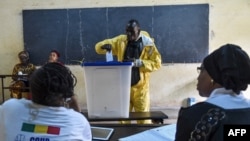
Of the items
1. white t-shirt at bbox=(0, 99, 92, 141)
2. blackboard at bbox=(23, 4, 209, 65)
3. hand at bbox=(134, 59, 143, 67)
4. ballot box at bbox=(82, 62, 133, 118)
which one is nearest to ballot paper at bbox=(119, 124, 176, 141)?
white t-shirt at bbox=(0, 99, 92, 141)

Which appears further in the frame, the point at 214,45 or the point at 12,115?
the point at 214,45

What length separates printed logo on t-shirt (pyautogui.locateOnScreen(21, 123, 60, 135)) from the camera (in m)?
1.06

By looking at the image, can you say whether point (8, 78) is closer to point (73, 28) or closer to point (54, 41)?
point (54, 41)

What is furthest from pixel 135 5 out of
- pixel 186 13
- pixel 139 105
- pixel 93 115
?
pixel 93 115

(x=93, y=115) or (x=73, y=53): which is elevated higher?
(x=73, y=53)

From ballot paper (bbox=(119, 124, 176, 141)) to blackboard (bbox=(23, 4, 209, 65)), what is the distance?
3.22 metres

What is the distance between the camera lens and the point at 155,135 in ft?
4.56

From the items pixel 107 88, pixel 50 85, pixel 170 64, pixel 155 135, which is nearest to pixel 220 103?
pixel 155 135

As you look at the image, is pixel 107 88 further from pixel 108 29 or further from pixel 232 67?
pixel 108 29

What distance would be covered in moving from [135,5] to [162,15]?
1.52ft

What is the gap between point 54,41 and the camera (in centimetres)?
463

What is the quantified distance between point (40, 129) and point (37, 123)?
0.08ft

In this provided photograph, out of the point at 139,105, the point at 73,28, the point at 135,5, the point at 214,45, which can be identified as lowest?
the point at 139,105

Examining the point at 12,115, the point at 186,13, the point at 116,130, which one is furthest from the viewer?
the point at 186,13
